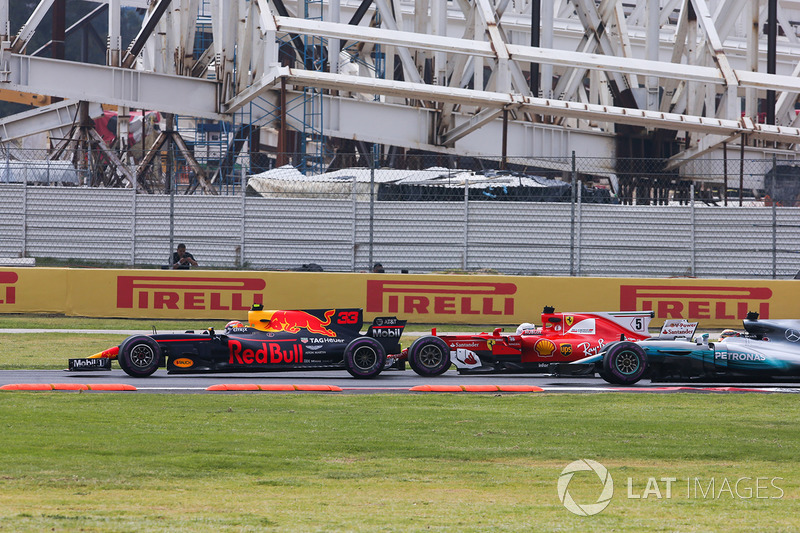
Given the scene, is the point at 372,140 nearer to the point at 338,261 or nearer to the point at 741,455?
the point at 338,261

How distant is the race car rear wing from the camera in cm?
1414

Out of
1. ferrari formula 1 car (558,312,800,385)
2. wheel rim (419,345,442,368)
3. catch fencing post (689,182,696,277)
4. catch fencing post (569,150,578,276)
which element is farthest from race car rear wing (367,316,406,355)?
catch fencing post (689,182,696,277)

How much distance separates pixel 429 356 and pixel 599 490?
726cm

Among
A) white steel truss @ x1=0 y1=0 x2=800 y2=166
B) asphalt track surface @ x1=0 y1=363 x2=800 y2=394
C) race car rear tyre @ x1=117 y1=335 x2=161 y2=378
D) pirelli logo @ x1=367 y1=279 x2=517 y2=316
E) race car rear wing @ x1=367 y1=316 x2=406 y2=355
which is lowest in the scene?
asphalt track surface @ x1=0 y1=363 x2=800 y2=394

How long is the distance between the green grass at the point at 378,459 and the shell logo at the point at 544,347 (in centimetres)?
185

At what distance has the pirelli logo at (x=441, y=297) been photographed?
69.2 ft

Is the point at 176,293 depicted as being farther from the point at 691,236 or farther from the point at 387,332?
the point at 691,236

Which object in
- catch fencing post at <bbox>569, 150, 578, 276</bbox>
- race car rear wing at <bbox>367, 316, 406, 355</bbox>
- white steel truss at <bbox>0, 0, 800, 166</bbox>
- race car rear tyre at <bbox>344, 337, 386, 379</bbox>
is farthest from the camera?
white steel truss at <bbox>0, 0, 800, 166</bbox>

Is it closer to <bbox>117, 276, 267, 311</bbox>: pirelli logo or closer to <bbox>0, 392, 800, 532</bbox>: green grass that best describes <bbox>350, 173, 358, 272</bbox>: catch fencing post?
<bbox>117, 276, 267, 311</bbox>: pirelli logo

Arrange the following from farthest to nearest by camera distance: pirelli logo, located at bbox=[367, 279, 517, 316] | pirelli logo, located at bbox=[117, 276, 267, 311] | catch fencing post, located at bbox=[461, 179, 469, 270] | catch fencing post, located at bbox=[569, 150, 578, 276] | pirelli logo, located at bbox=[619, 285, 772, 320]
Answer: catch fencing post, located at bbox=[461, 179, 469, 270] → catch fencing post, located at bbox=[569, 150, 578, 276] → pirelli logo, located at bbox=[117, 276, 267, 311] → pirelli logo, located at bbox=[367, 279, 517, 316] → pirelli logo, located at bbox=[619, 285, 772, 320]

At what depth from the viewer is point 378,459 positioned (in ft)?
27.3

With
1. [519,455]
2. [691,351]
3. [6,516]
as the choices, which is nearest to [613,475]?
[519,455]

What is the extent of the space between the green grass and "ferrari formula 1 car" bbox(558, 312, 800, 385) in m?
0.98

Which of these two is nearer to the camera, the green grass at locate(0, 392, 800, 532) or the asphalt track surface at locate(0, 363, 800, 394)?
the green grass at locate(0, 392, 800, 532)
